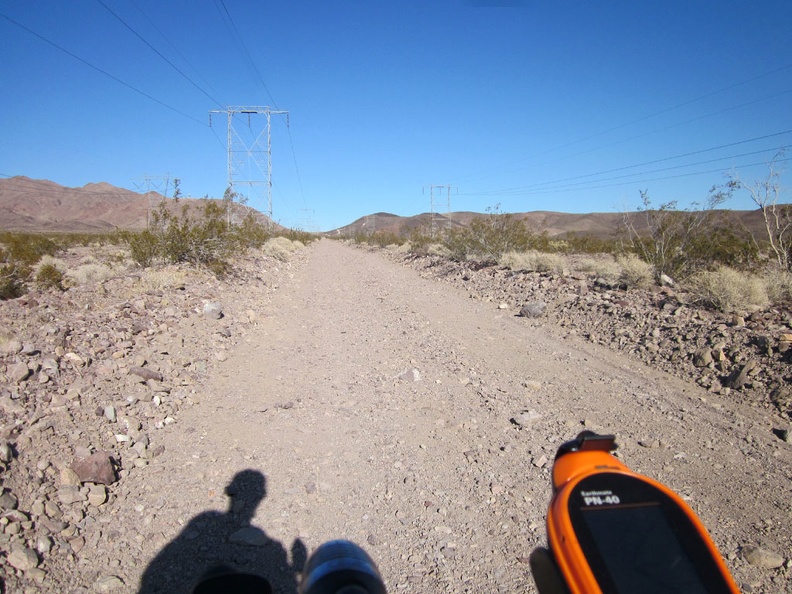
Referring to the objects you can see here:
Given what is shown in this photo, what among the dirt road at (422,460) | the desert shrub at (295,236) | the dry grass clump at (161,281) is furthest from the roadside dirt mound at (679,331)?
the desert shrub at (295,236)

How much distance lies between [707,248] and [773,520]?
487 inches

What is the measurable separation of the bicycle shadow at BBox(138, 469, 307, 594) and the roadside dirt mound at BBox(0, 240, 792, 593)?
1cm

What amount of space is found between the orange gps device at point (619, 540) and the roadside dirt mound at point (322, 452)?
75.3 inches

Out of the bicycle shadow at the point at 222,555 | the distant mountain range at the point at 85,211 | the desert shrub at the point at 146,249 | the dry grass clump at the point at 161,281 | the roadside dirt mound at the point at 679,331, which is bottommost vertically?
the bicycle shadow at the point at 222,555

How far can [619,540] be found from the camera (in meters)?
1.09

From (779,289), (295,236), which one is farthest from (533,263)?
(295,236)

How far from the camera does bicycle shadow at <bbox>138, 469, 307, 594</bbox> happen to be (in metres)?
2.73

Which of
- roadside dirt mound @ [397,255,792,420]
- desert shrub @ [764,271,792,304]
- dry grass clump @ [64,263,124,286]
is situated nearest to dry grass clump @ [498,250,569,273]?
roadside dirt mound @ [397,255,792,420]

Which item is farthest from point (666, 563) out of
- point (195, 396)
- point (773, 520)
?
point (195, 396)

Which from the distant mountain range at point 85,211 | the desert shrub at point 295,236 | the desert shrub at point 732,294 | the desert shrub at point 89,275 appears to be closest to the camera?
the desert shrub at point 732,294

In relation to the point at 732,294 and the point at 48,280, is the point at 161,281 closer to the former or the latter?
Result: the point at 48,280

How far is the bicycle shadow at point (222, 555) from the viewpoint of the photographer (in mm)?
2734

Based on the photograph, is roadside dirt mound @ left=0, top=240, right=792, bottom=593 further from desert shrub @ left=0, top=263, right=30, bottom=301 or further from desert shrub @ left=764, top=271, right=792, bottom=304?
desert shrub @ left=764, top=271, right=792, bottom=304

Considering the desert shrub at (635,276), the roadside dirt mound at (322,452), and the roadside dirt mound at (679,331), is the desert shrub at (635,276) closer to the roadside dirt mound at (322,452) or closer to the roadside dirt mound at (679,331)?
the roadside dirt mound at (679,331)
